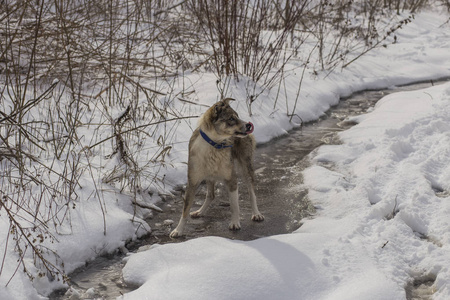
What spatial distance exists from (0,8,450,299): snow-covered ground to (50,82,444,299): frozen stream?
0.44 ft

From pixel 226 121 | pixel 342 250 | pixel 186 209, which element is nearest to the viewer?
pixel 342 250

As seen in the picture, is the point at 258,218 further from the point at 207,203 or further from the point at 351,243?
the point at 351,243

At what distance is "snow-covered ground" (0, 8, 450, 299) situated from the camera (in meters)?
3.98

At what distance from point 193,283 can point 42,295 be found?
3.77ft

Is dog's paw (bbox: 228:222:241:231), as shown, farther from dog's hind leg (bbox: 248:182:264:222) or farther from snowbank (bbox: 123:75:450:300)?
snowbank (bbox: 123:75:450:300)

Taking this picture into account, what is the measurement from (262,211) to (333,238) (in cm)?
124

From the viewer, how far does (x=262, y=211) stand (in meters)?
5.79

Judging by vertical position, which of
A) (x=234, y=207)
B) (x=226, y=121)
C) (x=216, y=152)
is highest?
(x=226, y=121)

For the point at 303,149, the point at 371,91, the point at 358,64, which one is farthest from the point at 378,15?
the point at 303,149

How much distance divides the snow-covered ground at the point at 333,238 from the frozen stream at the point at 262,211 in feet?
0.44

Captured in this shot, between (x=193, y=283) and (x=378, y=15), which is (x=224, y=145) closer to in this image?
(x=193, y=283)

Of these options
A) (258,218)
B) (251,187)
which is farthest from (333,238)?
(251,187)

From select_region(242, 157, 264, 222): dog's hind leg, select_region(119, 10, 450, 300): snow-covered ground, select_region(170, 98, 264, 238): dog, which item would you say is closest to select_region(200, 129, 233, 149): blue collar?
select_region(170, 98, 264, 238): dog

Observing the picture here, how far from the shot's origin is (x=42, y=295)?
13.4 feet
